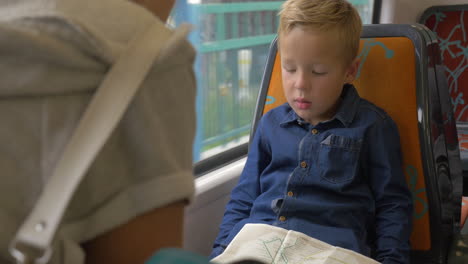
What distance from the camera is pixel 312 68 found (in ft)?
4.02

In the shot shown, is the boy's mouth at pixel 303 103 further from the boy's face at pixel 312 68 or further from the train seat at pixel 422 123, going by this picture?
the train seat at pixel 422 123

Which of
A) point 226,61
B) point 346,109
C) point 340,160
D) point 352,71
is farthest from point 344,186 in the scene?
point 226,61

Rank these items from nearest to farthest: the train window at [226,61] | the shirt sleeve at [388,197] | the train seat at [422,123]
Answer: the shirt sleeve at [388,197] < the train seat at [422,123] < the train window at [226,61]

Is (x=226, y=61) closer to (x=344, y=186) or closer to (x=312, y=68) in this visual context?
(x=312, y=68)

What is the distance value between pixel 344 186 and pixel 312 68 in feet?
0.94

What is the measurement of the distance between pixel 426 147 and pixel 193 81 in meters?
0.93

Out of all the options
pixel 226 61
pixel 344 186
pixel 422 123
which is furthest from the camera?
pixel 226 61

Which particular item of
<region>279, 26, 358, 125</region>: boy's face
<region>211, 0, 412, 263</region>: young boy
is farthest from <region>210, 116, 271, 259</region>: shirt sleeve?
<region>279, 26, 358, 125</region>: boy's face

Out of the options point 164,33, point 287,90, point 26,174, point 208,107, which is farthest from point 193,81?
point 208,107

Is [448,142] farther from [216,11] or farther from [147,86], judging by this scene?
[147,86]

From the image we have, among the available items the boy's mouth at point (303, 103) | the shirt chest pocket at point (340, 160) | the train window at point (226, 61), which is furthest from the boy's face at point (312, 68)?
the train window at point (226, 61)

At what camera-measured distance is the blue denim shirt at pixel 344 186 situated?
46.2 inches

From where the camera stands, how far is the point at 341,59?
125 cm

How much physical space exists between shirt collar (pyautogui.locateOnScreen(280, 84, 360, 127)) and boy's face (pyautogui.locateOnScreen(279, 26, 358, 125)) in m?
0.03
